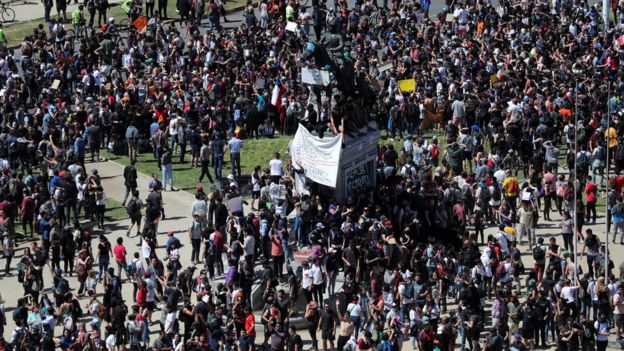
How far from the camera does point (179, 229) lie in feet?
170

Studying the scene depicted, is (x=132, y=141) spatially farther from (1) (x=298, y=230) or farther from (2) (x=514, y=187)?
(2) (x=514, y=187)

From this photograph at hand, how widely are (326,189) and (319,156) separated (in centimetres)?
100

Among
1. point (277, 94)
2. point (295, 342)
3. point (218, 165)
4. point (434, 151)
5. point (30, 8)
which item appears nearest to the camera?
point (295, 342)

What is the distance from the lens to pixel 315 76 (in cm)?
4997

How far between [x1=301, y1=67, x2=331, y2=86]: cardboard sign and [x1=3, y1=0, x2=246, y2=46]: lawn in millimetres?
23570

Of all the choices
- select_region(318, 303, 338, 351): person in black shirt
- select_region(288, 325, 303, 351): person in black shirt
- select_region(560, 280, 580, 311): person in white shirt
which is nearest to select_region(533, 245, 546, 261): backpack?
select_region(560, 280, 580, 311): person in white shirt

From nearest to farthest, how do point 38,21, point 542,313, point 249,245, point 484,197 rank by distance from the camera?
point 542,313
point 249,245
point 484,197
point 38,21

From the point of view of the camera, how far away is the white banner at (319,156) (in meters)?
48.8

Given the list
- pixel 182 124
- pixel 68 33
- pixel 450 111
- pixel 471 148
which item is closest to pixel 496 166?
pixel 471 148

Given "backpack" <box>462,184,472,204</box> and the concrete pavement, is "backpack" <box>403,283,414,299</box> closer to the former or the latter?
the concrete pavement

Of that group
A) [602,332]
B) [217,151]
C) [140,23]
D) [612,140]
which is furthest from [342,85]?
[140,23]

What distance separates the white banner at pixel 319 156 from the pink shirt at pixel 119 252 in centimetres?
568

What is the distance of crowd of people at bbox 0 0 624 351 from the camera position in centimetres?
4372

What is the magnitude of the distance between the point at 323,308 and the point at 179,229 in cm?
920
